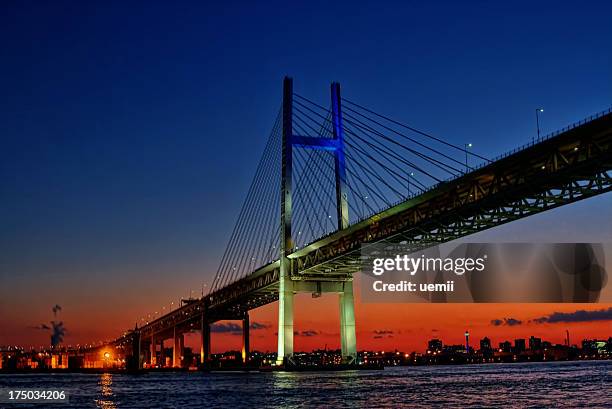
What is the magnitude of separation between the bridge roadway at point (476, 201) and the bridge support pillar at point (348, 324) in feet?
4.29

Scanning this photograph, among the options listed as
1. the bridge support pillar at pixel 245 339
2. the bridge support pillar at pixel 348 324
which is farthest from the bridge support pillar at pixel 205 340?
the bridge support pillar at pixel 348 324

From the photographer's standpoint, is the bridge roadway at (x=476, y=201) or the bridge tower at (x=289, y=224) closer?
the bridge roadway at (x=476, y=201)

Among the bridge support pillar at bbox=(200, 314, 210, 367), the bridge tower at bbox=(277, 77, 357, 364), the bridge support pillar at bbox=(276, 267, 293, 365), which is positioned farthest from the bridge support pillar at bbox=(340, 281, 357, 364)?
the bridge support pillar at bbox=(200, 314, 210, 367)

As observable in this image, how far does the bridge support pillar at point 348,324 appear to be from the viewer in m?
73.4

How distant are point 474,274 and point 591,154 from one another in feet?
41.1

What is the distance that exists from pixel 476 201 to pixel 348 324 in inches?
1156

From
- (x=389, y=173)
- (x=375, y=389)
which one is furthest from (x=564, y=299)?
(x=389, y=173)

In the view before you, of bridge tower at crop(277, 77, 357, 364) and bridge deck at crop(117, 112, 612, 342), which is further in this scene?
bridge tower at crop(277, 77, 357, 364)

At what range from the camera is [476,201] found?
154 ft

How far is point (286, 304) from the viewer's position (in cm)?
7062

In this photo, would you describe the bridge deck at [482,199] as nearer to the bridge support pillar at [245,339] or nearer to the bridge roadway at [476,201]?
the bridge roadway at [476,201]

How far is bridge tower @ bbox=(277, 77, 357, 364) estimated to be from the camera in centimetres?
6962

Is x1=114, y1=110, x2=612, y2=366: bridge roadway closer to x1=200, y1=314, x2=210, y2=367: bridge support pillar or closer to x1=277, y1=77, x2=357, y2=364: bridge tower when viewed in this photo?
x1=277, y1=77, x2=357, y2=364: bridge tower

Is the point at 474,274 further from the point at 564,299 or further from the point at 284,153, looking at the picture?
the point at 284,153
